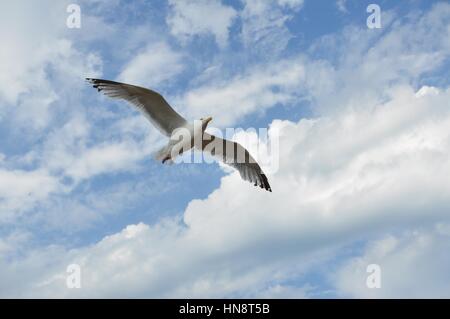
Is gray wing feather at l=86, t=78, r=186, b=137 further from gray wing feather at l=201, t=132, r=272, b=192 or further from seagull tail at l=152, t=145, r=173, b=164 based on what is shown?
gray wing feather at l=201, t=132, r=272, b=192

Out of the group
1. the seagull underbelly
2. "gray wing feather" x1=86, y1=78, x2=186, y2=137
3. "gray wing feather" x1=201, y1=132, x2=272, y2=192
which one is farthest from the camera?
"gray wing feather" x1=201, y1=132, x2=272, y2=192

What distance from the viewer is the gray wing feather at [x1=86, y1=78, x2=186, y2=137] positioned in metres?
14.8

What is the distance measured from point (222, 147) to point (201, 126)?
1.59 m

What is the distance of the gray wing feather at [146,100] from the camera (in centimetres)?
1482

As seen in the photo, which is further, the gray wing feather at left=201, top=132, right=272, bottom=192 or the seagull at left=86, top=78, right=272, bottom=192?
the gray wing feather at left=201, top=132, right=272, bottom=192

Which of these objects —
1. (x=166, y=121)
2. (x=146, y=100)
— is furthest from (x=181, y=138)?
(x=146, y=100)

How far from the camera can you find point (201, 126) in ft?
49.9

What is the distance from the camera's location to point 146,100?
15.0 meters

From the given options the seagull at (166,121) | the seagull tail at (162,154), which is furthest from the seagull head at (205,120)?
the seagull tail at (162,154)

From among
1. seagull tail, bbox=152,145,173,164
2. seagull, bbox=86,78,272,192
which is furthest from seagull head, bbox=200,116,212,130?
seagull tail, bbox=152,145,173,164

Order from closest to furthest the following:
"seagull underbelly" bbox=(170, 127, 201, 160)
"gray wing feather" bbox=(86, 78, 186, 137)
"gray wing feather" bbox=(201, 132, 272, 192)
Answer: "gray wing feather" bbox=(86, 78, 186, 137)
"seagull underbelly" bbox=(170, 127, 201, 160)
"gray wing feather" bbox=(201, 132, 272, 192)

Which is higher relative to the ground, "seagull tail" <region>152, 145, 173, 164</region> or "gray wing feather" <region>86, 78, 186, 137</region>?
"gray wing feather" <region>86, 78, 186, 137</region>

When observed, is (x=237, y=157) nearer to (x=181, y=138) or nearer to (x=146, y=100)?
(x=181, y=138)
